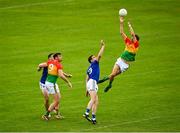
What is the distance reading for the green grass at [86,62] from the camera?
2962 cm

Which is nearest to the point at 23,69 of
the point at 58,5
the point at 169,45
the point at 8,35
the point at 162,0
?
the point at 8,35

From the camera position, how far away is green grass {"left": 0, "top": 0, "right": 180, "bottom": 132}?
2962 cm

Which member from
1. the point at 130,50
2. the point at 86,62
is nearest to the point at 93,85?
the point at 130,50

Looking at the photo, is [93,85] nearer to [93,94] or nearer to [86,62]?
[93,94]

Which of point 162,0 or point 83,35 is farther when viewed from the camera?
point 162,0

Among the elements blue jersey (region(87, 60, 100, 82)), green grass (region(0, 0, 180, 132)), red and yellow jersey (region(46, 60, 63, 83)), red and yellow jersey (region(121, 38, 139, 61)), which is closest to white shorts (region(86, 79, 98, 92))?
blue jersey (region(87, 60, 100, 82))

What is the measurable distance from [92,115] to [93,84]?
126 centimetres

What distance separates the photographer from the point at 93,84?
93.8 ft

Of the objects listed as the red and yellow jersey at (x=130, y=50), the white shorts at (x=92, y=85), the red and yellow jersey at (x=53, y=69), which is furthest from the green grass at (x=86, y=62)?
the red and yellow jersey at (x=130, y=50)

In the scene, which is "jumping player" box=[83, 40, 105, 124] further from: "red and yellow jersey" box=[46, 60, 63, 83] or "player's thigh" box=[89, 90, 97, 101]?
"red and yellow jersey" box=[46, 60, 63, 83]

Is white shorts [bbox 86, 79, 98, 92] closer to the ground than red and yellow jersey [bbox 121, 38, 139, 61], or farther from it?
closer to the ground

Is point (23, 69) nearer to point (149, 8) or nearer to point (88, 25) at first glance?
point (88, 25)

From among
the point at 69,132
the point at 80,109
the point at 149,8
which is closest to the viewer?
the point at 69,132

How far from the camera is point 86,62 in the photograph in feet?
134
